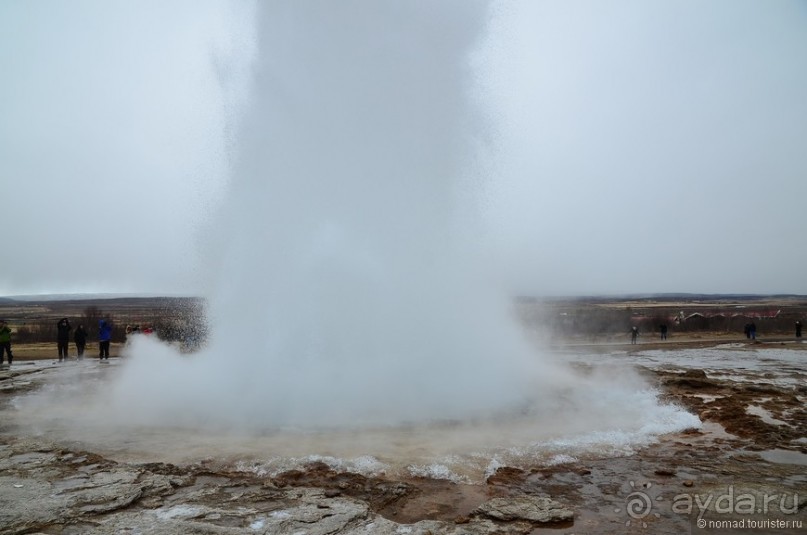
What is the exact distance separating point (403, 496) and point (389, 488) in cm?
19

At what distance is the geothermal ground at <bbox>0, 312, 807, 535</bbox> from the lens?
4070mm

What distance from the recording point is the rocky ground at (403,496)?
4039 mm

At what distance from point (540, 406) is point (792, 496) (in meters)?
3.87

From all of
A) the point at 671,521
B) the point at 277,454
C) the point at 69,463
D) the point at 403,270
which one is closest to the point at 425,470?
the point at 277,454

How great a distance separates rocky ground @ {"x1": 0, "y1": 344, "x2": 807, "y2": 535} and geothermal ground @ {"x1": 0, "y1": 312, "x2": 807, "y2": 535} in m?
0.02

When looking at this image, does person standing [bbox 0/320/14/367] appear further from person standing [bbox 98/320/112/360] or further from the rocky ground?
the rocky ground

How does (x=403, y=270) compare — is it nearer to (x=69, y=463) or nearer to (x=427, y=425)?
(x=427, y=425)

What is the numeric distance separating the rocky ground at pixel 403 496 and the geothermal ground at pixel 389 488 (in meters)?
0.02

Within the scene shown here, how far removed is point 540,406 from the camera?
327 inches

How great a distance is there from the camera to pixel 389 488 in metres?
4.82
